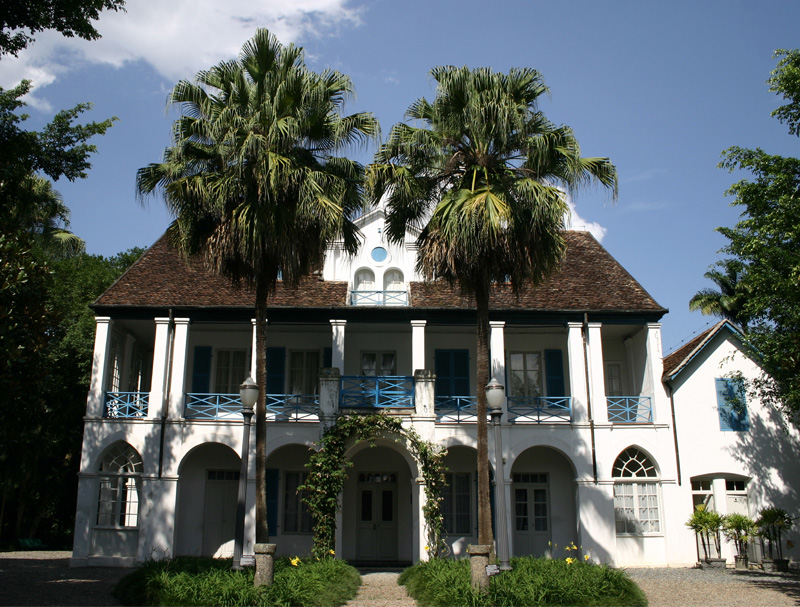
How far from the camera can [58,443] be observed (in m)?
25.2

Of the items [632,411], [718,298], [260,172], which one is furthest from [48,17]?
[718,298]

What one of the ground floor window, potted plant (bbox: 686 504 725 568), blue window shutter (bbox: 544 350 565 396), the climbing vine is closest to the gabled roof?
blue window shutter (bbox: 544 350 565 396)

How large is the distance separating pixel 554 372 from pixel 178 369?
11.0m

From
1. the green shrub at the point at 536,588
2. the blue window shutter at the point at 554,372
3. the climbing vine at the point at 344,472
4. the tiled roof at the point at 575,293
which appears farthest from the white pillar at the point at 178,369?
the blue window shutter at the point at 554,372

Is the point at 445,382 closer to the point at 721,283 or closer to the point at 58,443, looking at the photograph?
the point at 58,443

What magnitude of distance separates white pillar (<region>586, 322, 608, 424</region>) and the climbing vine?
4.77m

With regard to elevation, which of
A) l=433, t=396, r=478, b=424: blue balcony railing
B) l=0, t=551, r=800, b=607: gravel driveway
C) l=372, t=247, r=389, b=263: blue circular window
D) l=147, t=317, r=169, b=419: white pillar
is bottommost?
l=0, t=551, r=800, b=607: gravel driveway

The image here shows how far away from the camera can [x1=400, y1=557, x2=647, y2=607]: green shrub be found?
12367mm

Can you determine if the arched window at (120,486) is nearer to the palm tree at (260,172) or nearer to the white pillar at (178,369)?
the white pillar at (178,369)

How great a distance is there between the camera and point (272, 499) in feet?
70.2

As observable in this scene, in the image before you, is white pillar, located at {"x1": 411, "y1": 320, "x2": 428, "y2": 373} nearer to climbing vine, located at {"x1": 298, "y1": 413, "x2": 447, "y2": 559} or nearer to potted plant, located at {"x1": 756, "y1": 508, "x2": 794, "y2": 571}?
climbing vine, located at {"x1": 298, "y1": 413, "x2": 447, "y2": 559}

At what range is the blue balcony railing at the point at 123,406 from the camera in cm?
2030

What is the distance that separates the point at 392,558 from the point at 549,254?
10.7m

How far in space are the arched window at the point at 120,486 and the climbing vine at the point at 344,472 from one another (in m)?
5.68
